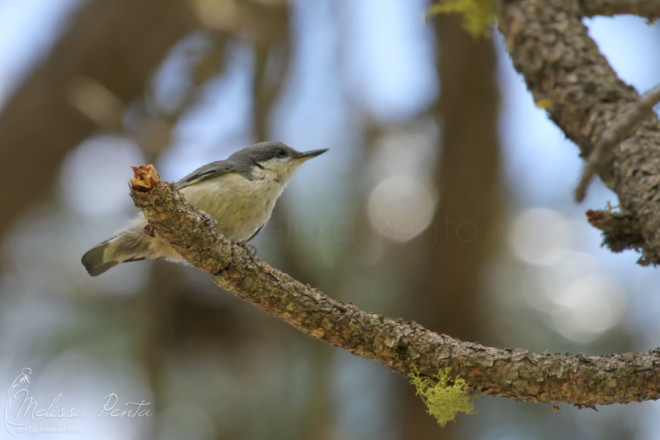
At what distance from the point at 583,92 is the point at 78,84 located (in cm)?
413

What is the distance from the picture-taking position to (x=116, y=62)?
225 inches

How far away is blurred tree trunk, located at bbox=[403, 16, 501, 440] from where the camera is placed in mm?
5305

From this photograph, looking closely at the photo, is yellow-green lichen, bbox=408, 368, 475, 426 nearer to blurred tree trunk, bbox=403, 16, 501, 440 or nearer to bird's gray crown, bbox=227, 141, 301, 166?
bird's gray crown, bbox=227, 141, 301, 166

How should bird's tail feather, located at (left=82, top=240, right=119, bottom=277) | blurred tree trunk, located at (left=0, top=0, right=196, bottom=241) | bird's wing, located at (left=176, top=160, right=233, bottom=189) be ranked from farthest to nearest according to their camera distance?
blurred tree trunk, located at (left=0, top=0, right=196, bottom=241), bird's wing, located at (left=176, top=160, right=233, bottom=189), bird's tail feather, located at (left=82, top=240, right=119, bottom=277)

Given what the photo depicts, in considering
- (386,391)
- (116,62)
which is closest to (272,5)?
(116,62)

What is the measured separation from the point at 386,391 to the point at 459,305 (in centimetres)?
99

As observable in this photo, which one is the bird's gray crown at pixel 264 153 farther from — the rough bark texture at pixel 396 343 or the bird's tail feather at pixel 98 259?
the rough bark texture at pixel 396 343

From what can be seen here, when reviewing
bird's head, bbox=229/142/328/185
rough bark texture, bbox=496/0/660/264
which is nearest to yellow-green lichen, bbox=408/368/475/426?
rough bark texture, bbox=496/0/660/264

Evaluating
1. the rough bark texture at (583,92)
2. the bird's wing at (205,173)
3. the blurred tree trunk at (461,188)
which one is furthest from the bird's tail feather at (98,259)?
the rough bark texture at (583,92)

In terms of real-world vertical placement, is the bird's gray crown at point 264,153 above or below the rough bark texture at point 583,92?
below

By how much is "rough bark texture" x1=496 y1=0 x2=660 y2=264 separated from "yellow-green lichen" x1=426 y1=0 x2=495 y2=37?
41 centimetres

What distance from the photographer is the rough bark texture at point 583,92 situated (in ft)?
9.03

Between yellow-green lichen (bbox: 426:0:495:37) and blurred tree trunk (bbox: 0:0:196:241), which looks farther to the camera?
blurred tree trunk (bbox: 0:0:196:241)

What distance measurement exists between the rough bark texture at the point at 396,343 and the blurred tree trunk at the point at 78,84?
10.6 ft
